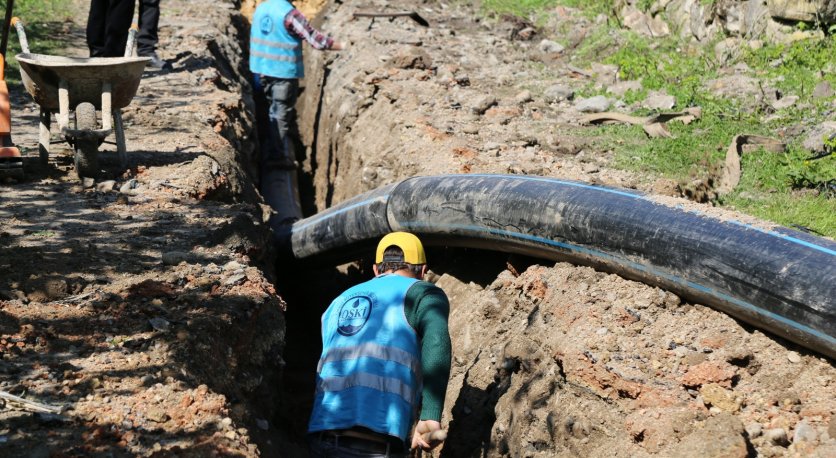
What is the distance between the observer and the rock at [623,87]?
8867mm

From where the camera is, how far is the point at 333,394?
13.5ft

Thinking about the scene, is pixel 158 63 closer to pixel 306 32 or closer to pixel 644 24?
pixel 306 32

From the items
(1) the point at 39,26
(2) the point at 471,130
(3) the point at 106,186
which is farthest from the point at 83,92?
(1) the point at 39,26

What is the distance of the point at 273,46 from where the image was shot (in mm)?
9523

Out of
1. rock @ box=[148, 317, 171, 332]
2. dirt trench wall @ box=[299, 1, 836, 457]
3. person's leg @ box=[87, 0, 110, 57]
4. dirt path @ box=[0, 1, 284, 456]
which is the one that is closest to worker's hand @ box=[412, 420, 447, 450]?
dirt trench wall @ box=[299, 1, 836, 457]

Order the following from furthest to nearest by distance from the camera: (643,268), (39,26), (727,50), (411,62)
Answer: (39,26)
(411,62)
(727,50)
(643,268)

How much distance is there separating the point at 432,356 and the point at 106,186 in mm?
3485

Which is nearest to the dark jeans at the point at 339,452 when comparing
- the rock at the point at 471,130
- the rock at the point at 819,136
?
the rock at the point at 471,130

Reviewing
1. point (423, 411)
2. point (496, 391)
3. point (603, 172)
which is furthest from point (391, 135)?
point (423, 411)

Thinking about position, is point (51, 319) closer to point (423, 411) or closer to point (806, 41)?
point (423, 411)

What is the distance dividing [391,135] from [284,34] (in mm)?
2017

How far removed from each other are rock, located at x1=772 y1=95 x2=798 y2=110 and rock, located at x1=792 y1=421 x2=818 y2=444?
4.88 m

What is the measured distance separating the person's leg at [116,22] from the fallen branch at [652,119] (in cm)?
454

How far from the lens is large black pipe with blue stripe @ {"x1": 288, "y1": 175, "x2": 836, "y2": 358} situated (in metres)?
3.69
